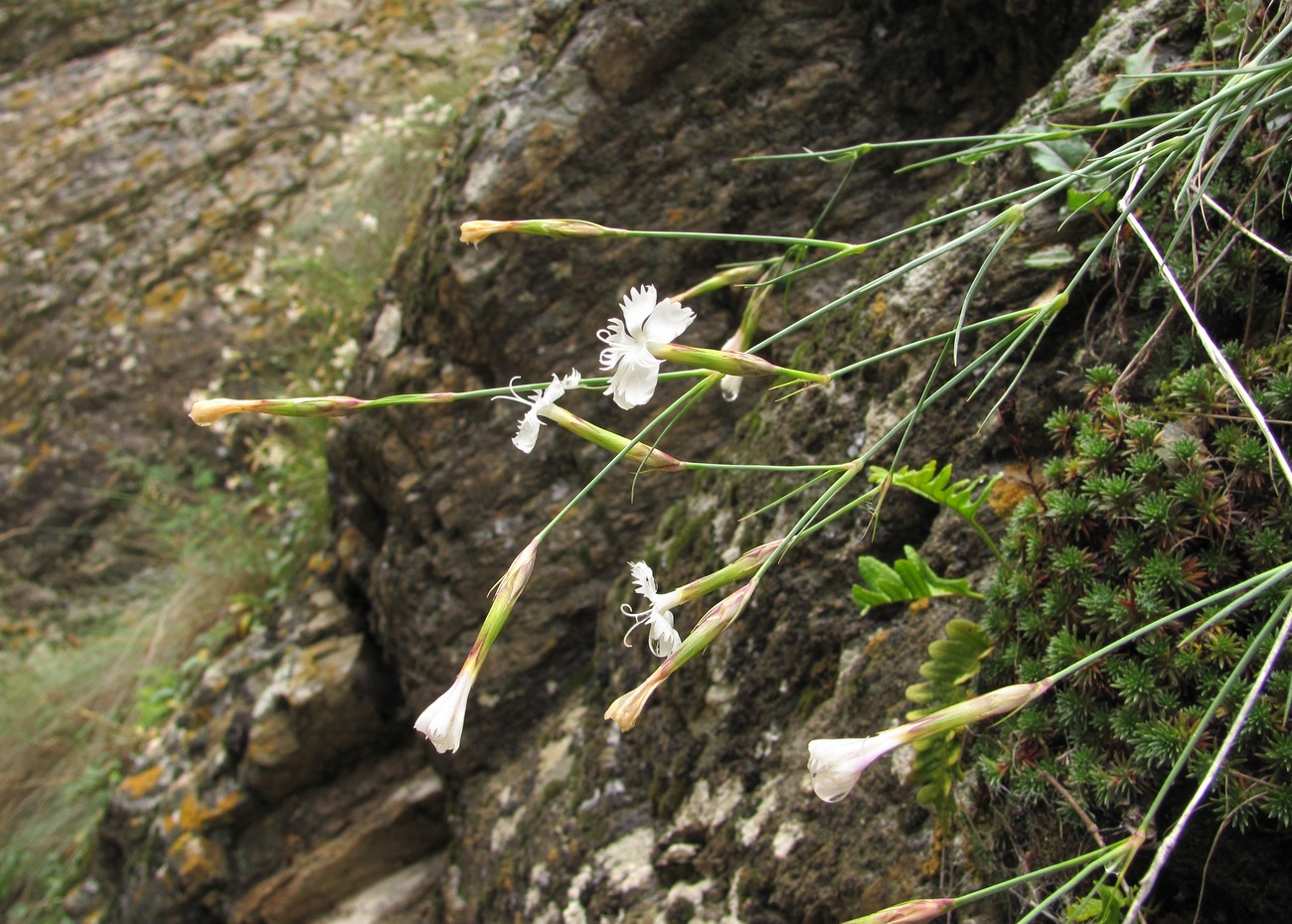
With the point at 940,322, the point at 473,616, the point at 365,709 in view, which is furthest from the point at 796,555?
the point at 365,709

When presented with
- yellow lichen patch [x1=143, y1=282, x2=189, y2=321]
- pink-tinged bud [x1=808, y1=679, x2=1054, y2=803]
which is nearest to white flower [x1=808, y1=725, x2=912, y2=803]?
pink-tinged bud [x1=808, y1=679, x2=1054, y2=803]

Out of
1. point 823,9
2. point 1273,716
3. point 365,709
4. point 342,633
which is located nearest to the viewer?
point 1273,716

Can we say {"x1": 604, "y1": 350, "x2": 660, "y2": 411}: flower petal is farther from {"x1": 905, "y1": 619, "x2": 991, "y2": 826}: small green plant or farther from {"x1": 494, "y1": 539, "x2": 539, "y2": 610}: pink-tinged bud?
{"x1": 905, "y1": 619, "x2": 991, "y2": 826}: small green plant

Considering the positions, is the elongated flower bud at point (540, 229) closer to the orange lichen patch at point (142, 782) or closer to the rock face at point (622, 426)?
the rock face at point (622, 426)

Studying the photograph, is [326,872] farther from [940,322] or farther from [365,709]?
[940,322]

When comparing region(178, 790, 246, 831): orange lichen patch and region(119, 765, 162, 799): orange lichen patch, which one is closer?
region(178, 790, 246, 831): orange lichen patch

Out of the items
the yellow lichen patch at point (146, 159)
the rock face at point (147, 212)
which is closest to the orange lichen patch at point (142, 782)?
the rock face at point (147, 212)

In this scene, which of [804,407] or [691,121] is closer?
[804,407]
